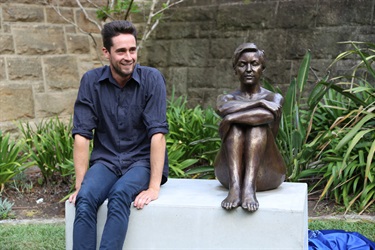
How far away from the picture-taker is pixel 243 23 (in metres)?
8.52

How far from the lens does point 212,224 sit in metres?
3.87

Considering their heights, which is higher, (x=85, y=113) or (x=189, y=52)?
(x=85, y=113)

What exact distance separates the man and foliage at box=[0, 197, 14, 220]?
1812 millimetres

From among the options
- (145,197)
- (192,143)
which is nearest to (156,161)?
(145,197)

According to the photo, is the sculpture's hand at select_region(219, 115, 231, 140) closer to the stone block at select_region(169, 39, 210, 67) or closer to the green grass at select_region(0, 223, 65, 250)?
the green grass at select_region(0, 223, 65, 250)

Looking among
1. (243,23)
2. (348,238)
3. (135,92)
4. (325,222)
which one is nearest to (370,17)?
(243,23)

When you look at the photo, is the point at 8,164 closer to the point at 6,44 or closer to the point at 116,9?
the point at 6,44

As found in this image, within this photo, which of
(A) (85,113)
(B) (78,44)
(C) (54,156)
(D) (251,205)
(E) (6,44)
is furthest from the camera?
(B) (78,44)

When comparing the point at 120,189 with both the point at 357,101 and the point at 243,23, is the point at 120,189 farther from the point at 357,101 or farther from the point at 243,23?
the point at 243,23

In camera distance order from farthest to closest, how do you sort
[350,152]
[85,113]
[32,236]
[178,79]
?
[178,79], [350,152], [32,236], [85,113]

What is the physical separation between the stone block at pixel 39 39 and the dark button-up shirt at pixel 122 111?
150 inches

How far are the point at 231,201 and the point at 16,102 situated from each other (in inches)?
184

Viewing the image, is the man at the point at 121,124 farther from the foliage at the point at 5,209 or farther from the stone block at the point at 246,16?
the stone block at the point at 246,16

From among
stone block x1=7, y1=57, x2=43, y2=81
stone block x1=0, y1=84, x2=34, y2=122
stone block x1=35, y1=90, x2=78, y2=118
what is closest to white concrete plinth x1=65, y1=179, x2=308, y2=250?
stone block x1=0, y1=84, x2=34, y2=122
